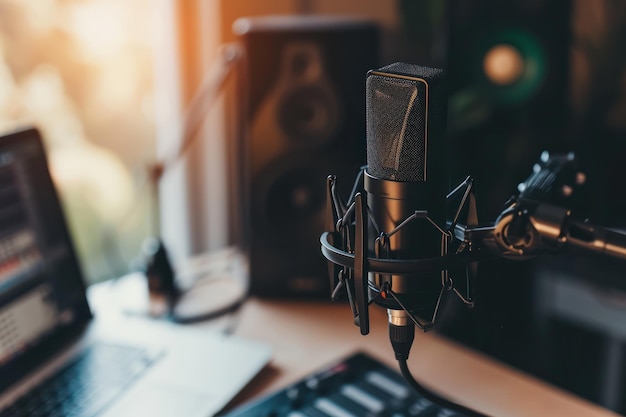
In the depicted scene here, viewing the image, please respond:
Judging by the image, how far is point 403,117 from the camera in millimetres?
582

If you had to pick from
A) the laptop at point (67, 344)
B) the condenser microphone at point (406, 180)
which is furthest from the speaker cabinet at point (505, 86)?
the condenser microphone at point (406, 180)

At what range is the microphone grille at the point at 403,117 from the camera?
1.89 feet

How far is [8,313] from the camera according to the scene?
100 centimetres

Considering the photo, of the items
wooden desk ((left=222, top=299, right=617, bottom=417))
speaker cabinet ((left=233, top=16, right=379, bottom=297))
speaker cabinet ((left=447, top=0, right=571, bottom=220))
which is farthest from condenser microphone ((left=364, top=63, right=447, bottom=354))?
speaker cabinet ((left=447, top=0, right=571, bottom=220))

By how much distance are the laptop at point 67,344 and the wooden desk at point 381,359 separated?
0.04 meters

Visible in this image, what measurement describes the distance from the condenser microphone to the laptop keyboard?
0.46 metres

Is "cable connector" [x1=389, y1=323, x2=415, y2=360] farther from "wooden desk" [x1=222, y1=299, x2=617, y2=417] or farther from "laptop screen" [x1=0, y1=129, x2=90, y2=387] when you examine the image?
"laptop screen" [x1=0, y1=129, x2=90, y2=387]

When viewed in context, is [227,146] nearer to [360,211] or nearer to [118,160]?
[118,160]

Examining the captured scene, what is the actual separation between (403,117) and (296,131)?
2.12 ft

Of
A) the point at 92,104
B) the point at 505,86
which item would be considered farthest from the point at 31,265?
the point at 505,86

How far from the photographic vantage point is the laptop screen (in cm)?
100

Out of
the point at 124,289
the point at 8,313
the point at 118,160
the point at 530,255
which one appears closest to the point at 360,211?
the point at 530,255

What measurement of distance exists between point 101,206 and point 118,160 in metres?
0.11

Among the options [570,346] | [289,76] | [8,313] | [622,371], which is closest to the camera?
[8,313]
